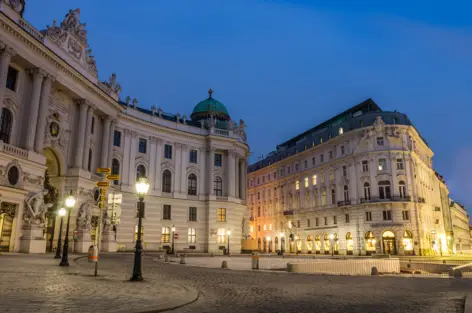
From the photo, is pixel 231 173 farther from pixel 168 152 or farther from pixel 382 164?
pixel 382 164

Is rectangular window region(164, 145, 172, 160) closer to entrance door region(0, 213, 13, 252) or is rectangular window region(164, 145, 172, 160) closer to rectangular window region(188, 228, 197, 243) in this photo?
rectangular window region(188, 228, 197, 243)

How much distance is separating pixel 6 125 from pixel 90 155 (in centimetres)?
1249

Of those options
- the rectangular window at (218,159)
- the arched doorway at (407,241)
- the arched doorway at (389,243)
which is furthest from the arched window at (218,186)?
the arched doorway at (407,241)

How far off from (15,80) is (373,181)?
51.7m

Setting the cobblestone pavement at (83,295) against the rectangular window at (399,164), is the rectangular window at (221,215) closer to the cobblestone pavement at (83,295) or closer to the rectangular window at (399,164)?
the rectangular window at (399,164)

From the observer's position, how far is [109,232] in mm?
44656

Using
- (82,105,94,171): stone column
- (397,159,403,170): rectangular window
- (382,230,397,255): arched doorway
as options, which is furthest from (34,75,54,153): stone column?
(397,159,403,170): rectangular window

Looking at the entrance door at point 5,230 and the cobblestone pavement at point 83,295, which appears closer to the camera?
the cobblestone pavement at point 83,295

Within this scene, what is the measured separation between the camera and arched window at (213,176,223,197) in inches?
2403

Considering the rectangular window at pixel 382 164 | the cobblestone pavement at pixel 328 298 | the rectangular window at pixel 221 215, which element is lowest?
the cobblestone pavement at pixel 328 298

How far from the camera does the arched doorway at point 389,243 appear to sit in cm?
5822

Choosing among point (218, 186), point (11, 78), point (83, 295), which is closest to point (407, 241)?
point (218, 186)

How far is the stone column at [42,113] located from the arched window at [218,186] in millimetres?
30217

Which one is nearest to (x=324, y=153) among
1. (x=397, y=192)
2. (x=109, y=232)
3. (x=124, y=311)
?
(x=397, y=192)
